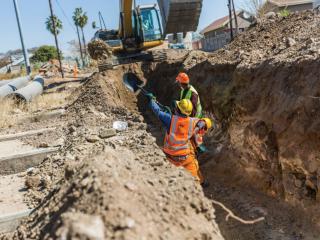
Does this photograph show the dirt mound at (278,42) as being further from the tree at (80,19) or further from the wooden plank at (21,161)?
the tree at (80,19)

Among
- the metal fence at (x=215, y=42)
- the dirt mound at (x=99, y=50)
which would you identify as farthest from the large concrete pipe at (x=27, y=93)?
the metal fence at (x=215, y=42)

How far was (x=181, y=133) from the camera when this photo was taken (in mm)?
5770

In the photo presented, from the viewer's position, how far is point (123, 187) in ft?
9.27

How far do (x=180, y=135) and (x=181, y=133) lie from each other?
0.13 feet

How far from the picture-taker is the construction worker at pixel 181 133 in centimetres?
570

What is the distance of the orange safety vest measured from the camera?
225 inches

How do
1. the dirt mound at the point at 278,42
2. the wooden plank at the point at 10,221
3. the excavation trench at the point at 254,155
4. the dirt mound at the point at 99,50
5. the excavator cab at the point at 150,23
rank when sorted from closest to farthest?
1. the wooden plank at the point at 10,221
2. the excavation trench at the point at 254,155
3. the dirt mound at the point at 278,42
4. the excavator cab at the point at 150,23
5. the dirt mound at the point at 99,50

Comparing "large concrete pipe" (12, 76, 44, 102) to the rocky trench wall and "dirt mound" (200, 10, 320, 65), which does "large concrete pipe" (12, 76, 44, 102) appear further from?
the rocky trench wall

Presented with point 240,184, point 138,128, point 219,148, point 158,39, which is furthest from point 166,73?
point 240,184

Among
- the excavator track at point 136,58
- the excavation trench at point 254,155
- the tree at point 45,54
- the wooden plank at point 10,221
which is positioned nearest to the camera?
the wooden plank at point 10,221

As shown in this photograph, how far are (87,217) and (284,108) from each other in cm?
407

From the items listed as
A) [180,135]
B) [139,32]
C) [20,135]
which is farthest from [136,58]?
[180,135]

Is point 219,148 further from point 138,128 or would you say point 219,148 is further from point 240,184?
point 138,128

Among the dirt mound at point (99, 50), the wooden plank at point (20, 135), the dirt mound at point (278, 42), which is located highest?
the dirt mound at point (278, 42)
